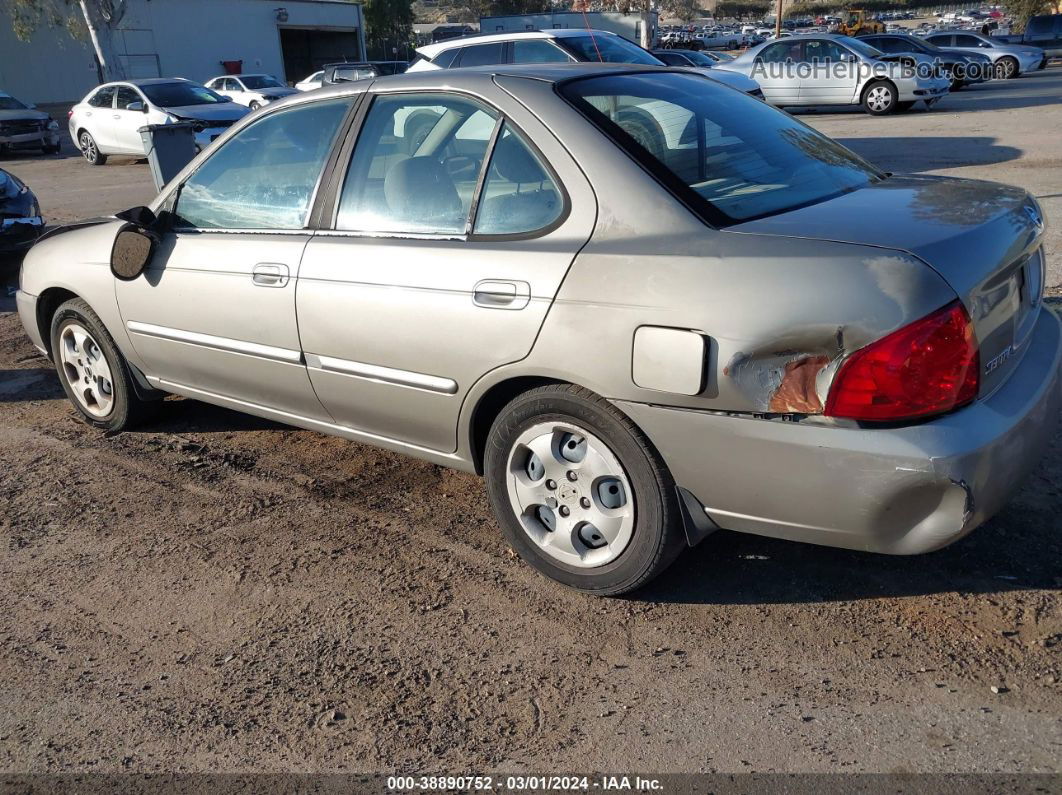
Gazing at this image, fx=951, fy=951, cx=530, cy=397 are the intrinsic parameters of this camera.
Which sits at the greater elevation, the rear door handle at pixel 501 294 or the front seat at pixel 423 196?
the front seat at pixel 423 196

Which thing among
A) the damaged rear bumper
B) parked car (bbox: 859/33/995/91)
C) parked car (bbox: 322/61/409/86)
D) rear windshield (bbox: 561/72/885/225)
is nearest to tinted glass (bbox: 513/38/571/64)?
rear windshield (bbox: 561/72/885/225)

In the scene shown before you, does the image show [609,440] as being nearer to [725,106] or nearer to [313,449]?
[725,106]

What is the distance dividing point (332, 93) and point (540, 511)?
197 cm

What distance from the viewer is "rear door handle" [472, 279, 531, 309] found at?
3.11m

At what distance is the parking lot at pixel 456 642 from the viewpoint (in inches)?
103

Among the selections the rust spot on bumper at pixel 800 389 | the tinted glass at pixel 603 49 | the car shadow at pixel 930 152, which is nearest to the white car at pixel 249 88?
the tinted glass at pixel 603 49

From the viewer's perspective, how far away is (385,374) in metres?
3.59

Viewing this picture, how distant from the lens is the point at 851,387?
102 inches

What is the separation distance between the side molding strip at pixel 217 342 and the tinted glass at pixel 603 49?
370 inches

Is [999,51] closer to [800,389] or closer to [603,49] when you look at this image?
[603,49]

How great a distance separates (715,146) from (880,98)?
18342 mm

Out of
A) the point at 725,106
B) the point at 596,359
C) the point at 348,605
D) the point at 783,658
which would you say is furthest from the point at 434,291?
the point at 783,658

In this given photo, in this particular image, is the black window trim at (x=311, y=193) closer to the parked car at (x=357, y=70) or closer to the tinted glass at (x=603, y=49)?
the tinted glass at (x=603, y=49)

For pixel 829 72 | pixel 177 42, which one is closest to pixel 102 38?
pixel 177 42
